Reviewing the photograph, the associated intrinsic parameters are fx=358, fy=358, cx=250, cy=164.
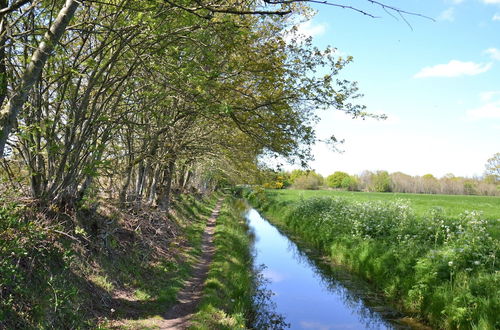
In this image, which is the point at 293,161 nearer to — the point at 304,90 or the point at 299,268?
the point at 304,90

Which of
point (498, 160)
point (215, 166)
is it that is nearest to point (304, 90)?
point (215, 166)

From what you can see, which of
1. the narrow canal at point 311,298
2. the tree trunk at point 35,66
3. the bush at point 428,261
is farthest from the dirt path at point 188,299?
the bush at point 428,261

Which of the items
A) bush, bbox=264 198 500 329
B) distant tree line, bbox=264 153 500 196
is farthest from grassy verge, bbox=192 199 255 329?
distant tree line, bbox=264 153 500 196

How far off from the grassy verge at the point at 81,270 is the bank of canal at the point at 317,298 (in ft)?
11.3

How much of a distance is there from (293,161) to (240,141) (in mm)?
4346

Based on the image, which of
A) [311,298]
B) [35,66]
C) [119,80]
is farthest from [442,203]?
[35,66]

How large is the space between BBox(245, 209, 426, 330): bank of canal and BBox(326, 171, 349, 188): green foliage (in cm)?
11669

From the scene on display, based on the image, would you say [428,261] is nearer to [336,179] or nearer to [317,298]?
[317,298]

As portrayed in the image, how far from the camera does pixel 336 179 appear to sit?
433ft

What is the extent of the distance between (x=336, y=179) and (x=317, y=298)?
12364 cm

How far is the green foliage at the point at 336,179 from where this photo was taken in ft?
429

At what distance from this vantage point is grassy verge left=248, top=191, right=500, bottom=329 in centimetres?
832

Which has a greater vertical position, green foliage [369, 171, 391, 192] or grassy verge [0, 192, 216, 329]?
green foliage [369, 171, 391, 192]

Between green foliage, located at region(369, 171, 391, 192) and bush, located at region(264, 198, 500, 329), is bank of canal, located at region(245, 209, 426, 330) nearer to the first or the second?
bush, located at region(264, 198, 500, 329)
